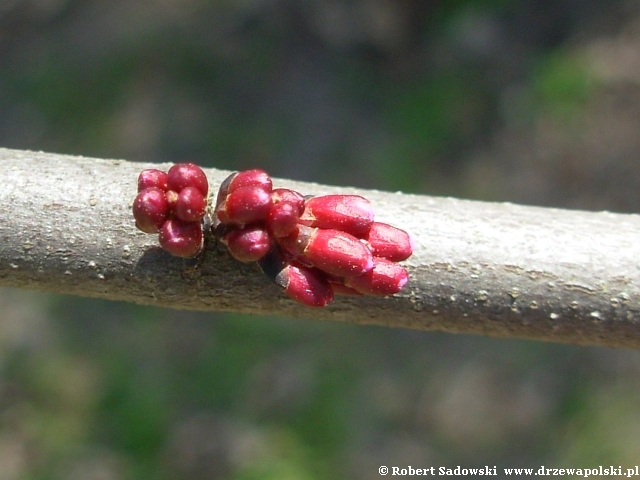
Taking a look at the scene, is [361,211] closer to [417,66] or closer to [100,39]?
[417,66]

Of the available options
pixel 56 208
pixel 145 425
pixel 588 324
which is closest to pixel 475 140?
pixel 145 425

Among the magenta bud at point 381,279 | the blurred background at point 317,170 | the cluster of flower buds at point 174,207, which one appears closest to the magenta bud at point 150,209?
the cluster of flower buds at point 174,207

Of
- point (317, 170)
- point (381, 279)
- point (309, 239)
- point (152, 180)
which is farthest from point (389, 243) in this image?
point (317, 170)

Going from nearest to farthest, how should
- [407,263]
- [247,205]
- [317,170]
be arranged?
1. [247,205]
2. [407,263]
3. [317,170]

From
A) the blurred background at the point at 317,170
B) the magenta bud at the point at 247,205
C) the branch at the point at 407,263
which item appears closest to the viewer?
the magenta bud at the point at 247,205

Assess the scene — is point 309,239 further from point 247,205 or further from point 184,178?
point 184,178

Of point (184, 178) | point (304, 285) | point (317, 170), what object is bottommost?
point (304, 285)

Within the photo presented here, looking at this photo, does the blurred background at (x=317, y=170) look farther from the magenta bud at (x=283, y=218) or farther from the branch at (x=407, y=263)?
the magenta bud at (x=283, y=218)
